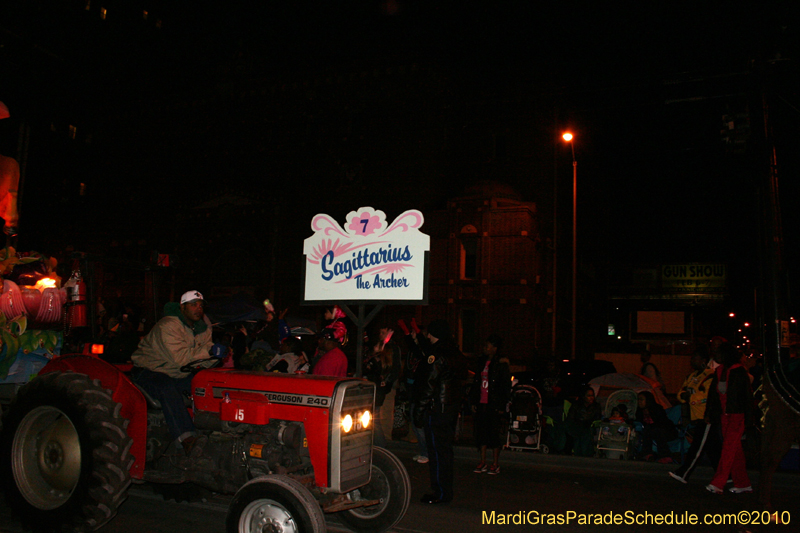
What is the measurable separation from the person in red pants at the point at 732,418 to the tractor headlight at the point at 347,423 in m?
5.37

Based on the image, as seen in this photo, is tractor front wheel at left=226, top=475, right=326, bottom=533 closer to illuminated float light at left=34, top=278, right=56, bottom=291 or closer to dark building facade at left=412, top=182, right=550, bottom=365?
illuminated float light at left=34, top=278, right=56, bottom=291

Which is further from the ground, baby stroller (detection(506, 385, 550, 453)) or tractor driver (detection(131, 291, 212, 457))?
tractor driver (detection(131, 291, 212, 457))

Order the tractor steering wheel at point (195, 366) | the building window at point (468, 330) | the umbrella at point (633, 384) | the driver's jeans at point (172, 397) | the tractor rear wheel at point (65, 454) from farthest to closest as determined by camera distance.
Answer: the building window at point (468, 330)
the umbrella at point (633, 384)
the tractor steering wheel at point (195, 366)
the driver's jeans at point (172, 397)
the tractor rear wheel at point (65, 454)

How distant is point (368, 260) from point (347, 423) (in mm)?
2927

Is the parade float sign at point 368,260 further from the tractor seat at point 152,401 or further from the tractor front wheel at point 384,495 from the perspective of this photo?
the tractor seat at point 152,401

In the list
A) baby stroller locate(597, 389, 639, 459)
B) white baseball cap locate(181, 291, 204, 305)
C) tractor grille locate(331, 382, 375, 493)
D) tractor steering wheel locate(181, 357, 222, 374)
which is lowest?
baby stroller locate(597, 389, 639, 459)

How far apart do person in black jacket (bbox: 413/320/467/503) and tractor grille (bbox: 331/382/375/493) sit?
196 cm

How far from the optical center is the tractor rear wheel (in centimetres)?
482

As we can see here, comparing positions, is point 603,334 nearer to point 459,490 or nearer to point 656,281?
point 656,281

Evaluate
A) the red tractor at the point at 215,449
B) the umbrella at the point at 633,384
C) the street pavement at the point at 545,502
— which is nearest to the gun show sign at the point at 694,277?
the umbrella at the point at 633,384

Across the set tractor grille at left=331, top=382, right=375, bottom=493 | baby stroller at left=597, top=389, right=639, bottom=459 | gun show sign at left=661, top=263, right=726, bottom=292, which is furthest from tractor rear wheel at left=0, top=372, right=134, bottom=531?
gun show sign at left=661, top=263, right=726, bottom=292

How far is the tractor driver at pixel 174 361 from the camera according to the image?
17.5ft

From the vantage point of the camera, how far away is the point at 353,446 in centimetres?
488

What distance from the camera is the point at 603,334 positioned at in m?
40.8
